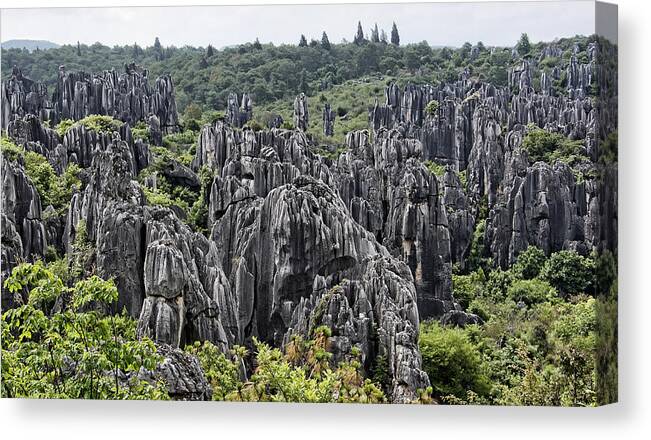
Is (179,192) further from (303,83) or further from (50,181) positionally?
(303,83)

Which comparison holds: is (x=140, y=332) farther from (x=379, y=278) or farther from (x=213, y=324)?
(x=379, y=278)

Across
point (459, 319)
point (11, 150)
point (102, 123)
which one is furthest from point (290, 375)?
point (11, 150)

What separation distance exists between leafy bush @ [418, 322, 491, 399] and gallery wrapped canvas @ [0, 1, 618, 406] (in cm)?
2

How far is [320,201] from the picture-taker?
42.9 ft

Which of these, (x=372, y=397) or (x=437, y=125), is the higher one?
(x=437, y=125)

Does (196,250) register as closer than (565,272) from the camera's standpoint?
No

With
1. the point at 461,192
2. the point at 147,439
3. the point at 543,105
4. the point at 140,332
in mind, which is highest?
the point at 543,105

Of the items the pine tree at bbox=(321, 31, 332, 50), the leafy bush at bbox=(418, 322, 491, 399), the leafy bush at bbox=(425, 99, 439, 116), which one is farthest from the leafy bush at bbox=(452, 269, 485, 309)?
the pine tree at bbox=(321, 31, 332, 50)

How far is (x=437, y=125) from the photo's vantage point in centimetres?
1283

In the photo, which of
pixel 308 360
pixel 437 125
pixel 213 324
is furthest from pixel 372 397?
pixel 437 125

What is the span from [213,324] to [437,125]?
114 inches

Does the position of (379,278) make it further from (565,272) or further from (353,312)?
(565,272)

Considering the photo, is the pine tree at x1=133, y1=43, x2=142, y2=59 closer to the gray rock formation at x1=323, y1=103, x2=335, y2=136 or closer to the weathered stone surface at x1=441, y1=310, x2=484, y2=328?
the gray rock formation at x1=323, y1=103, x2=335, y2=136

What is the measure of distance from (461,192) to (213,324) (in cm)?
271
